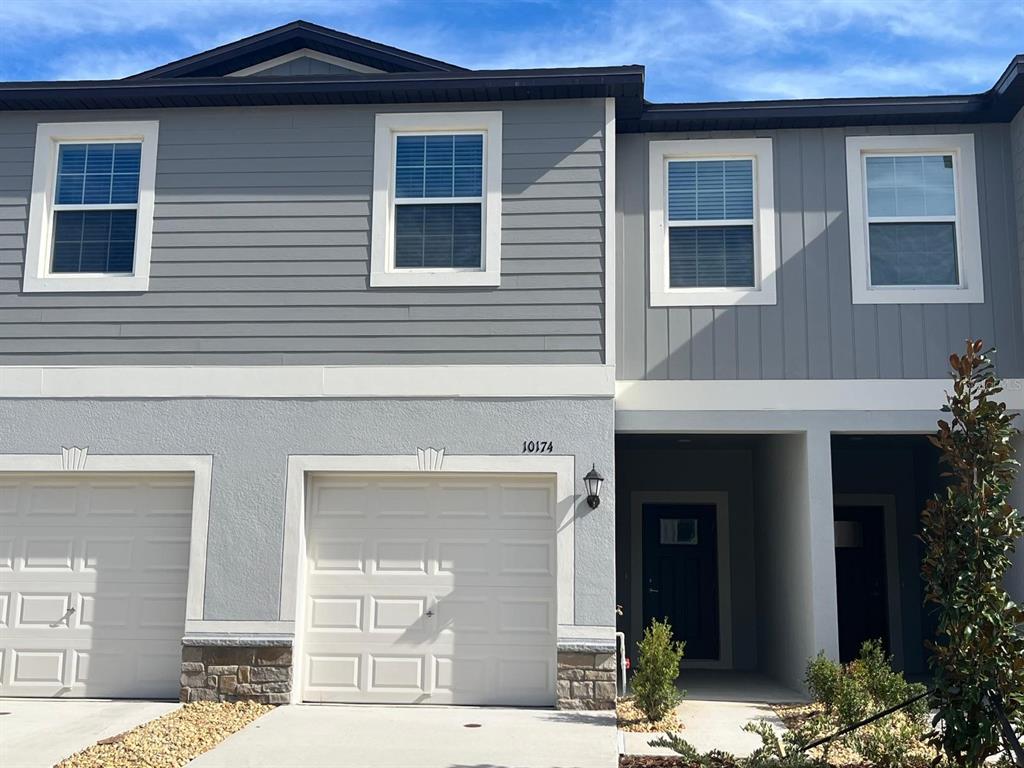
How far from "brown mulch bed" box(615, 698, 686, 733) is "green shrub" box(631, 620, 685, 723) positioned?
0.06m

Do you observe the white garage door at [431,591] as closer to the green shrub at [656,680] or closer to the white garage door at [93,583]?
the green shrub at [656,680]

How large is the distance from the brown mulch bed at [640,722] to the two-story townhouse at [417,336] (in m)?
0.26

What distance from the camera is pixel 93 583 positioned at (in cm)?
974

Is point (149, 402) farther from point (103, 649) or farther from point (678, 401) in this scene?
point (678, 401)

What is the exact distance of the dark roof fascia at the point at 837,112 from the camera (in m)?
10.3

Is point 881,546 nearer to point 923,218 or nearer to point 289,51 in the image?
point 923,218

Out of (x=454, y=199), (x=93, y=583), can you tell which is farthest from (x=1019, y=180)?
(x=93, y=583)

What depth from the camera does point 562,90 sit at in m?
9.95

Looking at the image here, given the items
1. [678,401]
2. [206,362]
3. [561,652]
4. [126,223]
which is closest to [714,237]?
[678,401]

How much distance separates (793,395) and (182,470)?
586 cm

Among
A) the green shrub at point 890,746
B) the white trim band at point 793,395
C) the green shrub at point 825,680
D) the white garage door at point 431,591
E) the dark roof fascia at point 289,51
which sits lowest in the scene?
the green shrub at point 890,746

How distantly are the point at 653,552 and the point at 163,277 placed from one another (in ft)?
22.6

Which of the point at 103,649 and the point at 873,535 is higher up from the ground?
the point at 873,535

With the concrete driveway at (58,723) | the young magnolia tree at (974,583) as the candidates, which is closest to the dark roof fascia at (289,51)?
the concrete driveway at (58,723)
